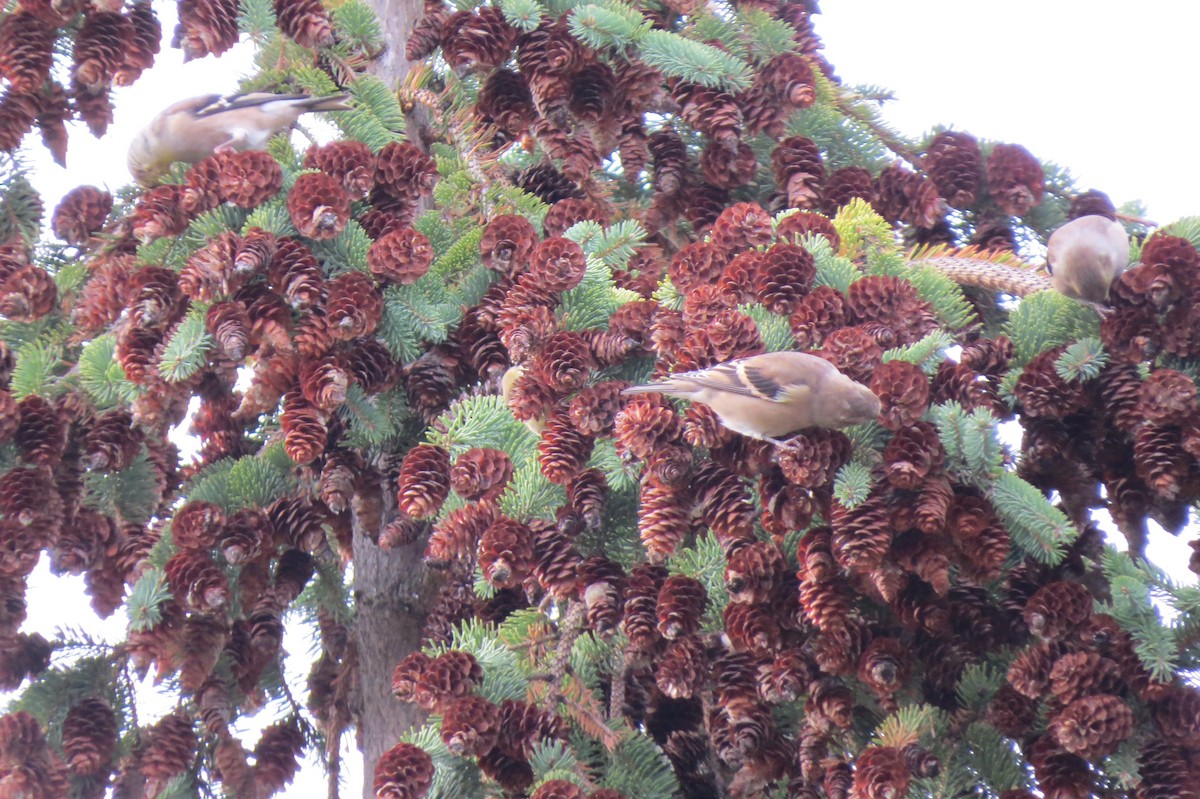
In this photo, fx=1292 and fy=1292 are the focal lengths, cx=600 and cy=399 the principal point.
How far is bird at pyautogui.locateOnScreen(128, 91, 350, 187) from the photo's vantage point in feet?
10.8

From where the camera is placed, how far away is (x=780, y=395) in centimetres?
214

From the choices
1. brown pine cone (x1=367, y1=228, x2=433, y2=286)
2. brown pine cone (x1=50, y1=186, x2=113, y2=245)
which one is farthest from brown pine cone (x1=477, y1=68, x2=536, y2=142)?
brown pine cone (x1=50, y1=186, x2=113, y2=245)

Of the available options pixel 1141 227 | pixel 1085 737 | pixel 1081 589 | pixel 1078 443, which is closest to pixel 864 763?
pixel 1085 737

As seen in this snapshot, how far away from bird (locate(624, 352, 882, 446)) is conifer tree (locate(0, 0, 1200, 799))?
0.03 m

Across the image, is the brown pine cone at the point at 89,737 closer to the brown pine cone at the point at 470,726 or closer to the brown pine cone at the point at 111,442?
the brown pine cone at the point at 111,442

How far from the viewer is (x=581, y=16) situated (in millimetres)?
3061

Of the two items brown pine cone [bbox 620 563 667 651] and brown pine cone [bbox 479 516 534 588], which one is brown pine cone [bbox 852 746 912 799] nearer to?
brown pine cone [bbox 620 563 667 651]

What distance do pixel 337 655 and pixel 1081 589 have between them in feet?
6.75

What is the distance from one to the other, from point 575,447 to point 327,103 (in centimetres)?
131

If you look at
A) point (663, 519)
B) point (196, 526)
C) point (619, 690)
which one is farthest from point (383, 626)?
point (663, 519)

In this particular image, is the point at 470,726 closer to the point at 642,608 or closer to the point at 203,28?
the point at 642,608

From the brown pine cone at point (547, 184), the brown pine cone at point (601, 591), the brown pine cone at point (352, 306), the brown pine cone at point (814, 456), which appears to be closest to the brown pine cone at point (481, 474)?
the brown pine cone at point (601, 591)

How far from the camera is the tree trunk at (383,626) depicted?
3.03 m

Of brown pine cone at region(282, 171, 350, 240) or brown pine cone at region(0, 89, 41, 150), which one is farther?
brown pine cone at region(0, 89, 41, 150)
